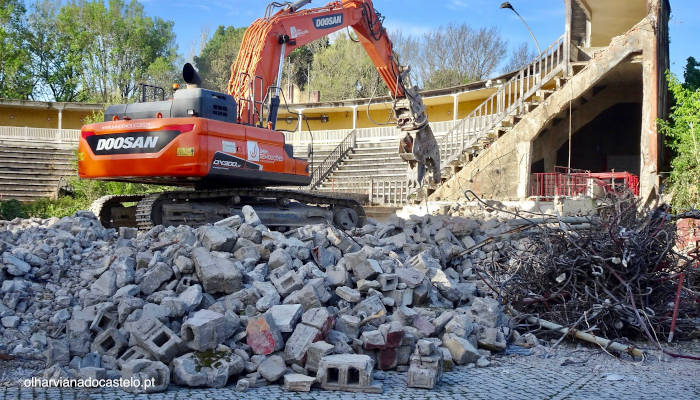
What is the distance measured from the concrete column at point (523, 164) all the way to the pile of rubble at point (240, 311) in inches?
517

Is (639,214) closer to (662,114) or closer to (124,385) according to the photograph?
(124,385)

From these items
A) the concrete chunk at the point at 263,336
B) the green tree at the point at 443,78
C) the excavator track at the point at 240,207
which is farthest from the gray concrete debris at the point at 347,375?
the green tree at the point at 443,78

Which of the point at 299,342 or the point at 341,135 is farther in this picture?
the point at 341,135

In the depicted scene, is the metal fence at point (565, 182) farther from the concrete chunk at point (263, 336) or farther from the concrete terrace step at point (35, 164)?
the concrete terrace step at point (35, 164)

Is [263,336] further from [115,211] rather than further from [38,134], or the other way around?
[38,134]

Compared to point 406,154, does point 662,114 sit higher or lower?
higher

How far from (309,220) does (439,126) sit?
1941 cm

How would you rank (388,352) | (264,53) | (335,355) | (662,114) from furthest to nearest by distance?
(662,114) → (264,53) → (388,352) → (335,355)

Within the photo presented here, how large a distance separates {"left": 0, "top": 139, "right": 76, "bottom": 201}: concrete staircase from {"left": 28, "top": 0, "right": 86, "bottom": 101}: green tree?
57.0 feet

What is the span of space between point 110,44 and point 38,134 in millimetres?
19574

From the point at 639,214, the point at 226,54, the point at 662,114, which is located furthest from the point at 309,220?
the point at 226,54

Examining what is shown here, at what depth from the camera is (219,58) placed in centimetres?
6294

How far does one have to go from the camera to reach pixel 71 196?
3234 centimetres

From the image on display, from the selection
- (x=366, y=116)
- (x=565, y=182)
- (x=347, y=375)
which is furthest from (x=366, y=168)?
(x=347, y=375)
